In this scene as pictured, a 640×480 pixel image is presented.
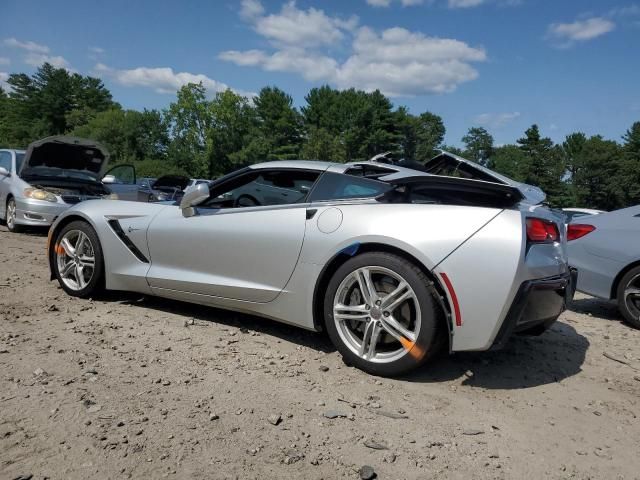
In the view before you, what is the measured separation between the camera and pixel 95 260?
4.50 meters

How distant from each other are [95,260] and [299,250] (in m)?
2.05

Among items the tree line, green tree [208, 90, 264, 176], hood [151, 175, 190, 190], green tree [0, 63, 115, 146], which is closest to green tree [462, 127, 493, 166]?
the tree line

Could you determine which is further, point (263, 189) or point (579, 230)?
point (579, 230)

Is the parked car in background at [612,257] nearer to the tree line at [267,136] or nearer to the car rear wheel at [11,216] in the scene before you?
the car rear wheel at [11,216]

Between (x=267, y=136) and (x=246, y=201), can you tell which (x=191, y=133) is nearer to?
(x=267, y=136)

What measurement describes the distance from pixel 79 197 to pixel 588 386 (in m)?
8.77

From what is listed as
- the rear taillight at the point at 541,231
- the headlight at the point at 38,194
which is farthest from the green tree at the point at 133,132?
the rear taillight at the point at 541,231

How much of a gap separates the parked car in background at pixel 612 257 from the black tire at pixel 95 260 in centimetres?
457

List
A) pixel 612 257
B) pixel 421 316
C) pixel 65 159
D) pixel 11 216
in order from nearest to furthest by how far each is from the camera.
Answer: pixel 421 316
pixel 612 257
pixel 11 216
pixel 65 159

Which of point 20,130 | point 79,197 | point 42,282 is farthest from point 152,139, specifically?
point 42,282

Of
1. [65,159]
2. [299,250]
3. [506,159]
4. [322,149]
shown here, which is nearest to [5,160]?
[65,159]

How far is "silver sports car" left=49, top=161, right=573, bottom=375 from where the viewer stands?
2.92 metres

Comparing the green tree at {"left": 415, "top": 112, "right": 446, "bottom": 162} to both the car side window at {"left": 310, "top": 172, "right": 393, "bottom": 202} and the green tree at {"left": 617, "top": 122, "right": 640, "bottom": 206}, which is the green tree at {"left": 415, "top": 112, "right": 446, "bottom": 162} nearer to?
the green tree at {"left": 617, "top": 122, "right": 640, "bottom": 206}

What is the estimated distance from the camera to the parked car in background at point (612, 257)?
5086 mm
